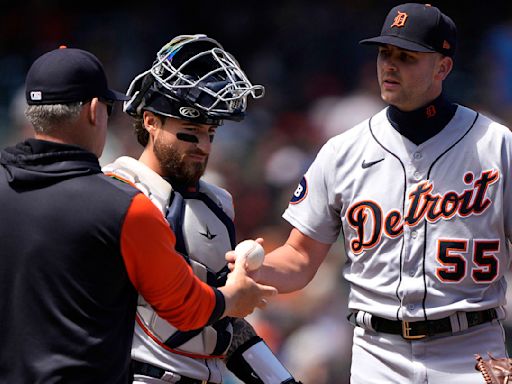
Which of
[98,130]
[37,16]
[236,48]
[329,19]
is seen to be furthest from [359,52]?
[98,130]

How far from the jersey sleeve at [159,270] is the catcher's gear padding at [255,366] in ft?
2.42

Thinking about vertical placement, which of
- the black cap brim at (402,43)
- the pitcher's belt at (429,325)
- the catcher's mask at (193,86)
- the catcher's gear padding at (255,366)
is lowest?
the catcher's gear padding at (255,366)

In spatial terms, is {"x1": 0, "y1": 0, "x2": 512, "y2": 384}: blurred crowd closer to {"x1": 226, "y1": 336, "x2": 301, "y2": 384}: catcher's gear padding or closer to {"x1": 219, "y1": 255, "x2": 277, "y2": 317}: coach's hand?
{"x1": 226, "y1": 336, "x2": 301, "y2": 384}: catcher's gear padding

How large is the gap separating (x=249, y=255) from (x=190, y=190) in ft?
1.46

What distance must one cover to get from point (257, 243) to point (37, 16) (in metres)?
6.72

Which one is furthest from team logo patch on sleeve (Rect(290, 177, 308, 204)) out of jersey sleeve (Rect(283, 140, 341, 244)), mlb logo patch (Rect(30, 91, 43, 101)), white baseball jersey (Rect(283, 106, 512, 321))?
mlb logo patch (Rect(30, 91, 43, 101))

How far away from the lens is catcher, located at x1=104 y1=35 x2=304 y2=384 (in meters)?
3.38

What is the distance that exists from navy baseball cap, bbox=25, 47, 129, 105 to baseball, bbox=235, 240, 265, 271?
67cm

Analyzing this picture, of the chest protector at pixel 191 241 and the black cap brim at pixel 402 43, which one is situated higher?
the black cap brim at pixel 402 43

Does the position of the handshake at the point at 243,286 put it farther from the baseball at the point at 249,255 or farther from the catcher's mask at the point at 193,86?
the catcher's mask at the point at 193,86

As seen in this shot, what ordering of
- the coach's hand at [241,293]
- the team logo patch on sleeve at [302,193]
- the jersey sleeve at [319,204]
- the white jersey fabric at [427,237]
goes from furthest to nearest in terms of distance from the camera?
the team logo patch on sleeve at [302,193]
the jersey sleeve at [319,204]
the white jersey fabric at [427,237]
the coach's hand at [241,293]

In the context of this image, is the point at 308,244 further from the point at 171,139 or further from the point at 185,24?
the point at 185,24

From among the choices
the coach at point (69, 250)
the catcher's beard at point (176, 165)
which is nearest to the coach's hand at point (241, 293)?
the coach at point (69, 250)

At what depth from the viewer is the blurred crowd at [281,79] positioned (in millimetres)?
7004
